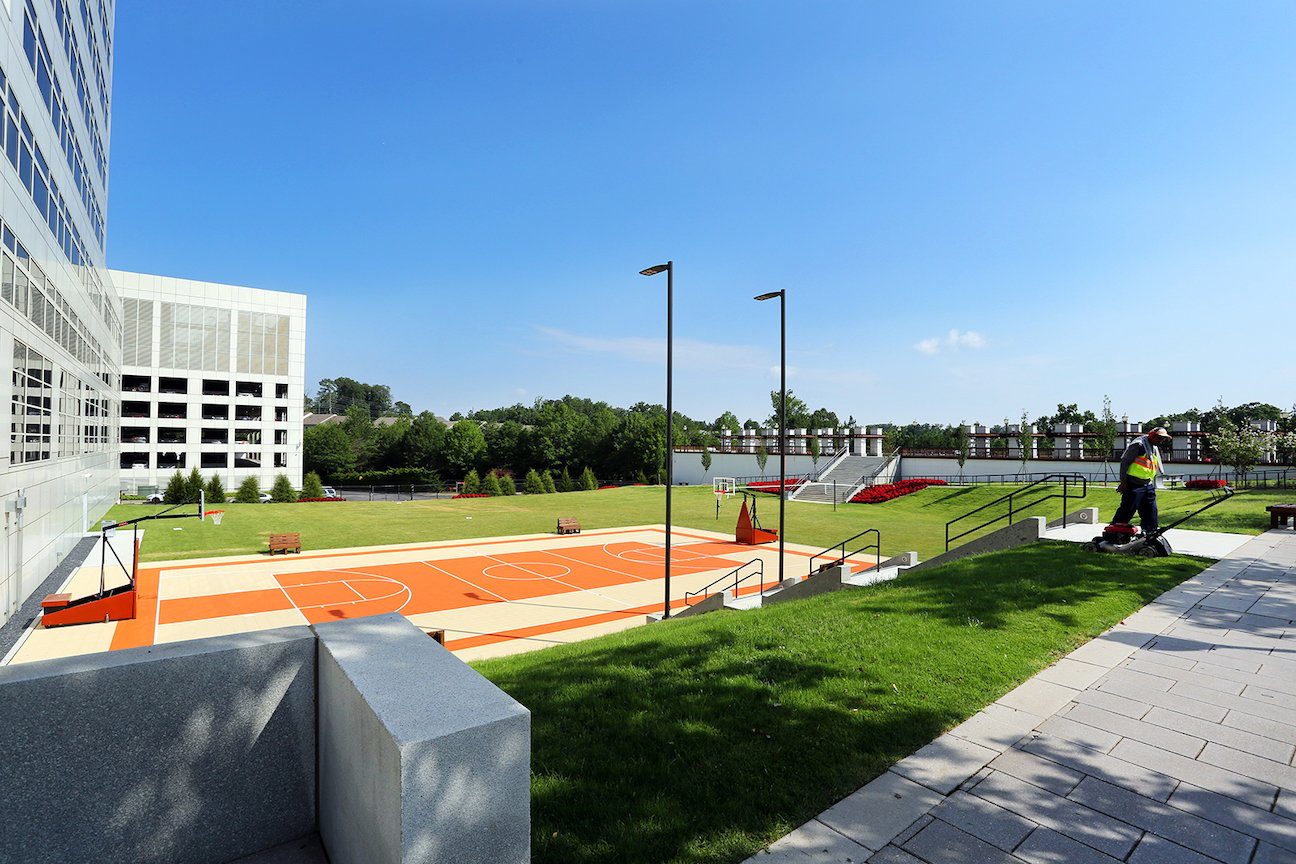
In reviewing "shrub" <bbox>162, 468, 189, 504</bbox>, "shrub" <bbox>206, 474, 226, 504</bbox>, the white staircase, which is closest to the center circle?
the white staircase

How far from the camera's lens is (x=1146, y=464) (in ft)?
36.1

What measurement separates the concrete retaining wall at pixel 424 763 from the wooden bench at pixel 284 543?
2783 centimetres

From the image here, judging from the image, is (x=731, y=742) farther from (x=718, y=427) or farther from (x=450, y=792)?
(x=718, y=427)

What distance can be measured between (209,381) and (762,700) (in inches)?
2804

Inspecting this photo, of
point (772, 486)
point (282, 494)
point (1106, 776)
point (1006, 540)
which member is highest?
point (1006, 540)

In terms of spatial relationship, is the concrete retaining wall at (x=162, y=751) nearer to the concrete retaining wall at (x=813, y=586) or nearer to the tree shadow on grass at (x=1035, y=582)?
the tree shadow on grass at (x=1035, y=582)

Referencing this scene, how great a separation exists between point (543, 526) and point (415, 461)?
52411 millimetres

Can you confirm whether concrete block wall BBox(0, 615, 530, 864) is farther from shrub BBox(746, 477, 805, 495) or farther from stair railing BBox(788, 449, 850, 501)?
shrub BBox(746, 477, 805, 495)

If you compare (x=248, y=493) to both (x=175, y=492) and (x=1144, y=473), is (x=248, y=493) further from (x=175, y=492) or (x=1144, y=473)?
(x=1144, y=473)

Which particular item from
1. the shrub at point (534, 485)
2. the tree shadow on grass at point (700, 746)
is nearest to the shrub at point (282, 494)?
the shrub at point (534, 485)

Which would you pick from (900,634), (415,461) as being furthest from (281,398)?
(900,634)

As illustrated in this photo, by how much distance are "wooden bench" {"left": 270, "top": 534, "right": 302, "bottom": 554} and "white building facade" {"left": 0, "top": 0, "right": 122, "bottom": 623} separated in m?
6.50

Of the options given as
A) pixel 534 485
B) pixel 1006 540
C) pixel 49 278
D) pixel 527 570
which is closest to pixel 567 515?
pixel 534 485

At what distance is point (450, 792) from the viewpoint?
249cm
